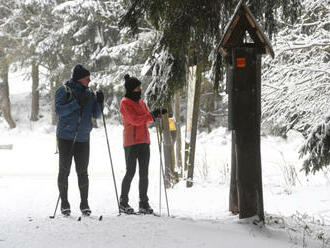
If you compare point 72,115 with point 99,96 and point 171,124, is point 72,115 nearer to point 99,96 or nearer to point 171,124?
point 99,96

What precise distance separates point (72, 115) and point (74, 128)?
17cm

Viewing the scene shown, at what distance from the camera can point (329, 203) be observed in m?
6.94

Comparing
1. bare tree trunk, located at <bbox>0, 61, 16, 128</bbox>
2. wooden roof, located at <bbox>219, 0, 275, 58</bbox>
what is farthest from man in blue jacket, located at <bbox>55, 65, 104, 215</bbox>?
bare tree trunk, located at <bbox>0, 61, 16, 128</bbox>

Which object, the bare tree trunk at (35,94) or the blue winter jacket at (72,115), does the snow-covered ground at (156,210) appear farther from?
the bare tree trunk at (35,94)

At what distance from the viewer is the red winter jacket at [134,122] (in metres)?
5.05

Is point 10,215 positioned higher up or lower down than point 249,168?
lower down

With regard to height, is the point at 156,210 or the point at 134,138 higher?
the point at 134,138

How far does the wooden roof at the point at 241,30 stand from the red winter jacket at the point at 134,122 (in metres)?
1.34

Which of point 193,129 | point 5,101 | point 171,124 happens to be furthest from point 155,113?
point 5,101

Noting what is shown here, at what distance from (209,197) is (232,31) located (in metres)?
3.78

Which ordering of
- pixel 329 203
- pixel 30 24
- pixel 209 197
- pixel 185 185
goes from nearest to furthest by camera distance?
pixel 329 203 → pixel 209 197 → pixel 185 185 → pixel 30 24

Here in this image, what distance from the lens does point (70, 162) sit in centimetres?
482

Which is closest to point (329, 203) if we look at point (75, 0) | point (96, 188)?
point (96, 188)

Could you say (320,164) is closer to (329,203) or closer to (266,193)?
(329,203)
